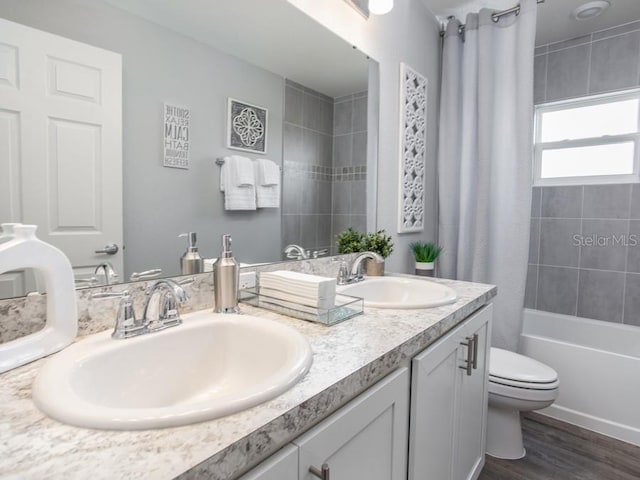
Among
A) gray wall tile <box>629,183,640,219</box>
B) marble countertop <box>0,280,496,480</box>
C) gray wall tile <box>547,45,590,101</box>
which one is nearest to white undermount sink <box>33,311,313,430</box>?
marble countertop <box>0,280,496,480</box>

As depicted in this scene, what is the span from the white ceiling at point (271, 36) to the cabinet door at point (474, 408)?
1101 mm

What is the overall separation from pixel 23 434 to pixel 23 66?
716 mm

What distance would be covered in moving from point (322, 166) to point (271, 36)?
20.6 inches

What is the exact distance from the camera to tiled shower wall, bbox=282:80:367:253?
1.44 metres

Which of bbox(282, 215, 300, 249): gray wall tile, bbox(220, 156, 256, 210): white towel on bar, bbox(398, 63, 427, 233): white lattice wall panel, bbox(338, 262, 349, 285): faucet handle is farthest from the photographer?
bbox(398, 63, 427, 233): white lattice wall panel

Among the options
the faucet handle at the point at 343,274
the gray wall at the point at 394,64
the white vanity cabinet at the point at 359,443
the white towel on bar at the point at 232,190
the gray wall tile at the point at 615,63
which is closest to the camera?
the white vanity cabinet at the point at 359,443

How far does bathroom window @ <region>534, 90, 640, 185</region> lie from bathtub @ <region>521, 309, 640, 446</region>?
42.3 inches

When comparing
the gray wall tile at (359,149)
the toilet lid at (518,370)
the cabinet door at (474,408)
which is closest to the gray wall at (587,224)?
the toilet lid at (518,370)

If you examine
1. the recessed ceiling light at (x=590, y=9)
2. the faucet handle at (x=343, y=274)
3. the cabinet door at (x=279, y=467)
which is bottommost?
the cabinet door at (x=279, y=467)

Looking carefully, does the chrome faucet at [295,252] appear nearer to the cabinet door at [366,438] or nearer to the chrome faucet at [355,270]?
the chrome faucet at [355,270]

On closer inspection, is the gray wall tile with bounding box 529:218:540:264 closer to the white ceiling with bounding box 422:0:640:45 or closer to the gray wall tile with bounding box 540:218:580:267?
the gray wall tile with bounding box 540:218:580:267

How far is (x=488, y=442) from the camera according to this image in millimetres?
1830

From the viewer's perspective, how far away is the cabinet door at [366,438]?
2.01 feet

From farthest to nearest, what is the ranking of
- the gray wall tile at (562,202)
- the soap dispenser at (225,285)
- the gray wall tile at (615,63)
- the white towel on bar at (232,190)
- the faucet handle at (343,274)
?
the gray wall tile at (562,202) < the gray wall tile at (615,63) < the faucet handle at (343,274) < the white towel on bar at (232,190) < the soap dispenser at (225,285)
